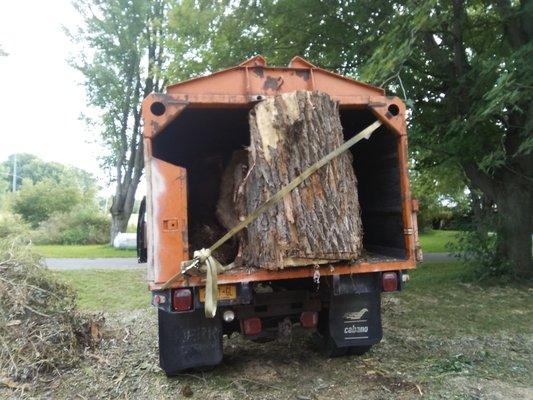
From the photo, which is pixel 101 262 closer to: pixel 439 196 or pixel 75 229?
pixel 75 229

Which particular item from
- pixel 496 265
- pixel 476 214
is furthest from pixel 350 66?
pixel 496 265

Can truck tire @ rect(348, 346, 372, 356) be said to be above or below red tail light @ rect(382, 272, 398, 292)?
below

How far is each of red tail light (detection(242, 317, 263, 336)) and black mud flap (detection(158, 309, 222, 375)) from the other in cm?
24

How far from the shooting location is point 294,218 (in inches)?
158

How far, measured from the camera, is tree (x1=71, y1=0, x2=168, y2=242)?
64.5 feet

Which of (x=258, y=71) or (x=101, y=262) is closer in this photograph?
(x=258, y=71)

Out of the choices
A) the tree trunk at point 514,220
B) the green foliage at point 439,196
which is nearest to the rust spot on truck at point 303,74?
the tree trunk at point 514,220

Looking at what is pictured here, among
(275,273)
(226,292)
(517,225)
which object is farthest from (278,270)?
(517,225)

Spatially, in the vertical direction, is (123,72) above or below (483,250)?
above

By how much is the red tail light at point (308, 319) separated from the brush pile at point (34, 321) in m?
2.35

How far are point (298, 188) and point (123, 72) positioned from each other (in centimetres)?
1846

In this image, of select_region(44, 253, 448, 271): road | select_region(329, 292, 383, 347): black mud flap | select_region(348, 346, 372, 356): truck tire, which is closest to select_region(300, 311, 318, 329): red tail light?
select_region(329, 292, 383, 347): black mud flap

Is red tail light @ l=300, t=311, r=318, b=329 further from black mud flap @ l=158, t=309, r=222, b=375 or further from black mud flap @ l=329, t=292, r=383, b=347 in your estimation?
black mud flap @ l=158, t=309, r=222, b=375

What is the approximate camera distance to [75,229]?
24.5 meters
